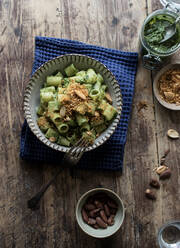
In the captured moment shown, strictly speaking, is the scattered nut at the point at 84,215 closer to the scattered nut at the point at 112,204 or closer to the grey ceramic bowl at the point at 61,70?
the scattered nut at the point at 112,204

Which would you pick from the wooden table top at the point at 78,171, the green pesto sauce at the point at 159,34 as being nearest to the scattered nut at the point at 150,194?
the wooden table top at the point at 78,171

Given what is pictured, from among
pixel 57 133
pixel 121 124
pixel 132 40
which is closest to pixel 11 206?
pixel 57 133

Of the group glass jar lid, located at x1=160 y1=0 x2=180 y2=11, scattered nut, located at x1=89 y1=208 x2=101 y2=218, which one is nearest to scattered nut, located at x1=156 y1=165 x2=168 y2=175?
scattered nut, located at x1=89 y1=208 x2=101 y2=218

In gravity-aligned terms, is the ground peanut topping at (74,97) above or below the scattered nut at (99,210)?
above

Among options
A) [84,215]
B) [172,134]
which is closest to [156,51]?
[172,134]

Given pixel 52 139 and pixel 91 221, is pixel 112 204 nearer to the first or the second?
pixel 91 221

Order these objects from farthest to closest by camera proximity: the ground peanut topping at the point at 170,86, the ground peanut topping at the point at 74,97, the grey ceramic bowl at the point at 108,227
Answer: the ground peanut topping at the point at 170,86 < the grey ceramic bowl at the point at 108,227 < the ground peanut topping at the point at 74,97
